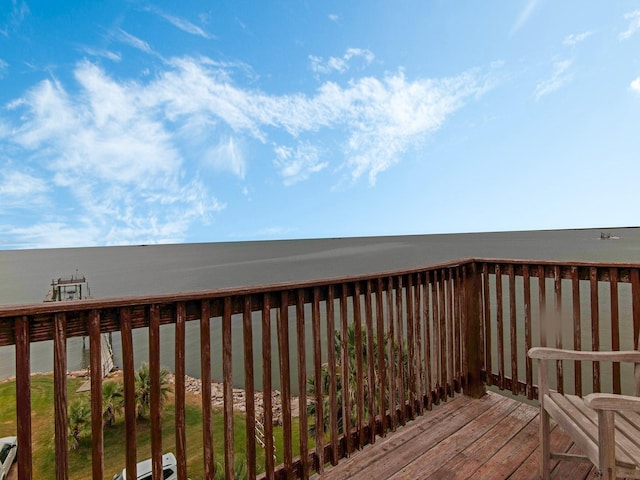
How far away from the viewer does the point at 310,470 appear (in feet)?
6.31

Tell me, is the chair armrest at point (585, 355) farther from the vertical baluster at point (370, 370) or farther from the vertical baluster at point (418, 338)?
the vertical baluster at point (370, 370)

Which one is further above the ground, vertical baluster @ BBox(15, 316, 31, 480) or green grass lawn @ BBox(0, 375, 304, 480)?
vertical baluster @ BBox(15, 316, 31, 480)

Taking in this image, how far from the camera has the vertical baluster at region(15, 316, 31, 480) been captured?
1.06 meters

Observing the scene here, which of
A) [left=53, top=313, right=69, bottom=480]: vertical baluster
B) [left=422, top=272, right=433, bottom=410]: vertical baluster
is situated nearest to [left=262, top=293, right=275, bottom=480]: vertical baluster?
[left=53, top=313, right=69, bottom=480]: vertical baluster

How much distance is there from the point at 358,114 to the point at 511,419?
97.7 ft

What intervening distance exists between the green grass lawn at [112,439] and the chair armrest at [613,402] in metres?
10.7

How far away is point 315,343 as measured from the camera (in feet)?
6.31

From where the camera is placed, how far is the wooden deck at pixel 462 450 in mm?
1918

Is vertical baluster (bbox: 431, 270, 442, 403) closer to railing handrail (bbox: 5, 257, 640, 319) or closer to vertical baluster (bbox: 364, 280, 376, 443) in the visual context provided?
railing handrail (bbox: 5, 257, 640, 319)

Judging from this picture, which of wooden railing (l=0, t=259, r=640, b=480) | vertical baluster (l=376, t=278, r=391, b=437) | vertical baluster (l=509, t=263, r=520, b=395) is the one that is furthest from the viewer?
vertical baluster (l=509, t=263, r=520, b=395)

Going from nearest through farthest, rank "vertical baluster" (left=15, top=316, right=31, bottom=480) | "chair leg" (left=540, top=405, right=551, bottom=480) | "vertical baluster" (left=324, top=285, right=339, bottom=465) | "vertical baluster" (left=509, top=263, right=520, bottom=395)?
"vertical baluster" (left=15, top=316, right=31, bottom=480) < "chair leg" (left=540, top=405, right=551, bottom=480) < "vertical baluster" (left=324, top=285, right=339, bottom=465) < "vertical baluster" (left=509, top=263, right=520, bottom=395)

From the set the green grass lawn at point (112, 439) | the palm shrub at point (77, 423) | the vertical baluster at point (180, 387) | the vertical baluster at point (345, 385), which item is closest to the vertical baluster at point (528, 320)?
the vertical baluster at point (345, 385)

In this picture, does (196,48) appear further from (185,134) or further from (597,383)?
(597,383)

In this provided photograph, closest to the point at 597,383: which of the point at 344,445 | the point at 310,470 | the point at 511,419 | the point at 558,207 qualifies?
the point at 511,419
